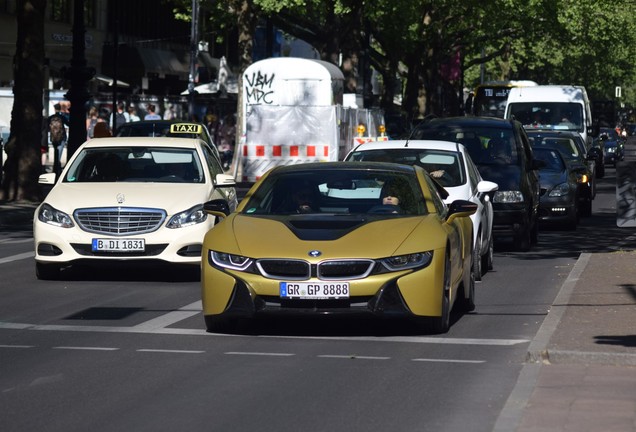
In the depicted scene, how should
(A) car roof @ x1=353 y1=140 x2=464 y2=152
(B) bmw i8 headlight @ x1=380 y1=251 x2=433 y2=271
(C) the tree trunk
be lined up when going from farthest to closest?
(C) the tree trunk
(A) car roof @ x1=353 y1=140 x2=464 y2=152
(B) bmw i8 headlight @ x1=380 y1=251 x2=433 y2=271

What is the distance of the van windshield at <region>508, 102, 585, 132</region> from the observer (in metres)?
38.2

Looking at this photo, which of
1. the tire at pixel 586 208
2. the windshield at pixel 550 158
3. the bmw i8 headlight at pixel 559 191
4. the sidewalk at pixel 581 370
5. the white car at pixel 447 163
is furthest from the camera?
the tire at pixel 586 208

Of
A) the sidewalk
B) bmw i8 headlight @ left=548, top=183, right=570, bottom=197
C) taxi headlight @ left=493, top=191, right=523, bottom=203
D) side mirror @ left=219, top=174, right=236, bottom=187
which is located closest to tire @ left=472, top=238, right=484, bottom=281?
the sidewalk

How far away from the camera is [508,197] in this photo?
Answer: 2023cm

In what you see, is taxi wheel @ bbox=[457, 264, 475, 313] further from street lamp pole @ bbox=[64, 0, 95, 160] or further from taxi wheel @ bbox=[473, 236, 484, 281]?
street lamp pole @ bbox=[64, 0, 95, 160]

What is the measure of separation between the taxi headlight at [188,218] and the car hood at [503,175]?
5756mm

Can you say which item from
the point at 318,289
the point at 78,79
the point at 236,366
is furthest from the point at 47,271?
the point at 78,79

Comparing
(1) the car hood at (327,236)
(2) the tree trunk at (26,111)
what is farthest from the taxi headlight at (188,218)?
(2) the tree trunk at (26,111)

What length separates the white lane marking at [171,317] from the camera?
12227 millimetres

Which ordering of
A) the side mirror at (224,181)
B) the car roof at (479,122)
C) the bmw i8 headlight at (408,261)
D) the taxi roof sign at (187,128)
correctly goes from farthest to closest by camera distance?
1. the taxi roof sign at (187,128)
2. the car roof at (479,122)
3. the side mirror at (224,181)
4. the bmw i8 headlight at (408,261)

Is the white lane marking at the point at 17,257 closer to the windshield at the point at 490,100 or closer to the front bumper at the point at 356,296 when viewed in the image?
the front bumper at the point at 356,296

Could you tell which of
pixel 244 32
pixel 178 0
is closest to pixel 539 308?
pixel 244 32

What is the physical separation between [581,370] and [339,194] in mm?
3416

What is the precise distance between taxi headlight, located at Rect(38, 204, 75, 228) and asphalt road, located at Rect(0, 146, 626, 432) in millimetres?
648
